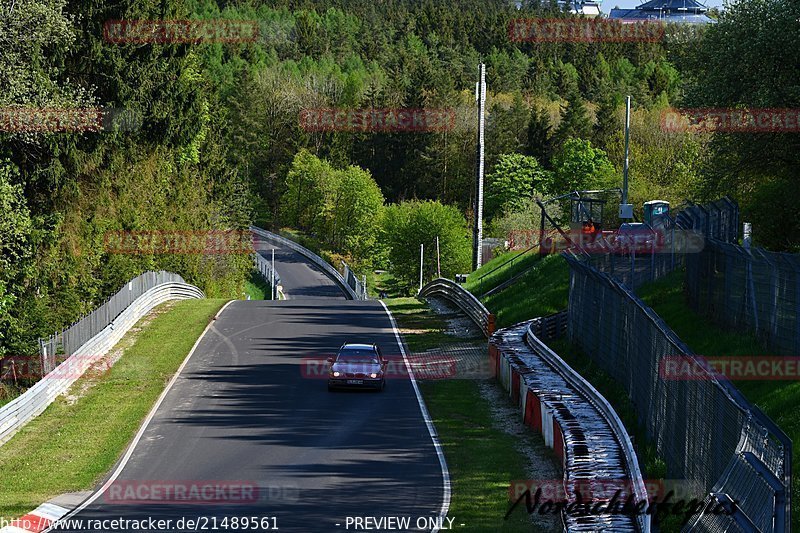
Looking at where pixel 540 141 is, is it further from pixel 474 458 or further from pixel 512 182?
pixel 474 458

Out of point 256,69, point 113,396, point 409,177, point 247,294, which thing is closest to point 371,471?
point 113,396

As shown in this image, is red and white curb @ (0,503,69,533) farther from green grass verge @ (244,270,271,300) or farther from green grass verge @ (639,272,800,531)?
green grass verge @ (244,270,271,300)

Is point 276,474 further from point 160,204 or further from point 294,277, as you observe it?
point 294,277

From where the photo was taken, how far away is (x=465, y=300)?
43.8 meters

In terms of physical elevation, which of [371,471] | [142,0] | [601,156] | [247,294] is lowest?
[247,294]

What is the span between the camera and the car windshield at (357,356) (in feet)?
98.9

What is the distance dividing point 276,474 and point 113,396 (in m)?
10.6

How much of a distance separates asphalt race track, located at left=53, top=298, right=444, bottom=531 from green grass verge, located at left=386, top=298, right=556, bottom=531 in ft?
1.61

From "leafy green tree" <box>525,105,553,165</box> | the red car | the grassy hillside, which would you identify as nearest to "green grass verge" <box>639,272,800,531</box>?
the red car

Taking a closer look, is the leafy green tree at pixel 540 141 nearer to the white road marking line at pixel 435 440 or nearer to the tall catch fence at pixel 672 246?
the tall catch fence at pixel 672 246

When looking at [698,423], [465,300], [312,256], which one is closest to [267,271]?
[312,256]

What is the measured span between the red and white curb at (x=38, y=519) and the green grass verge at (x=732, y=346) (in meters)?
11.8

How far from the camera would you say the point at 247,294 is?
9681cm

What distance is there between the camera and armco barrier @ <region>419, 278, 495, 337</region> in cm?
3809
